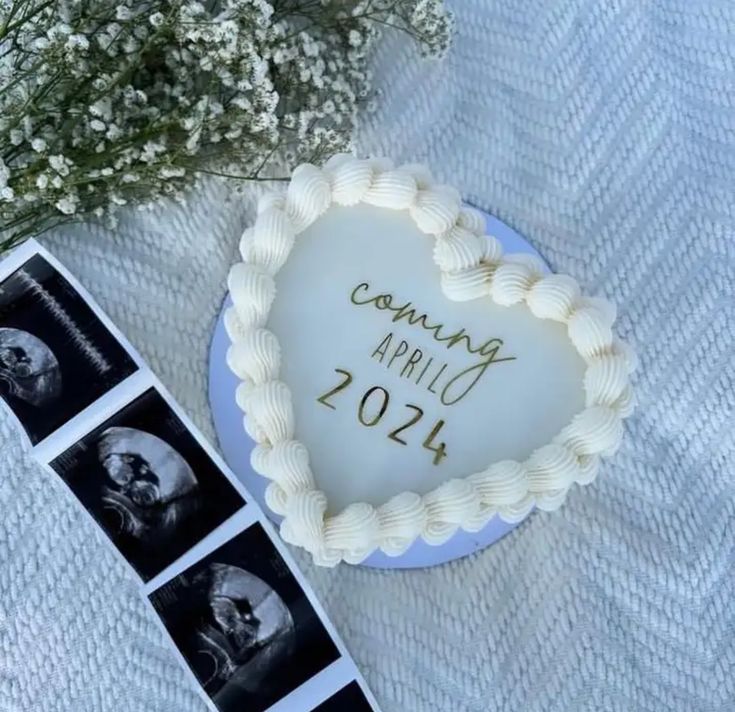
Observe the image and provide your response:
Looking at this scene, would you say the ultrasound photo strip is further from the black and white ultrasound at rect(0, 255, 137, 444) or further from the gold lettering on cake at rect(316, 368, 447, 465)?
the gold lettering on cake at rect(316, 368, 447, 465)

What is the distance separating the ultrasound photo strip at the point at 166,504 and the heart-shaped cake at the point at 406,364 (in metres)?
0.13

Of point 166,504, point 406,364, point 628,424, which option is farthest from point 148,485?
point 628,424

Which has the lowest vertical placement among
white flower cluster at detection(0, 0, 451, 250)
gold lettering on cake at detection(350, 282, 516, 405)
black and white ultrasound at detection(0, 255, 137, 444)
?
gold lettering on cake at detection(350, 282, 516, 405)

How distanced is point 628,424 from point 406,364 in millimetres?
281

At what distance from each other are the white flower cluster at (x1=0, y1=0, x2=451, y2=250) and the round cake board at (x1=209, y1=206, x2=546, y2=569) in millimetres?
161

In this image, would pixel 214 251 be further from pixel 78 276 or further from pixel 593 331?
pixel 593 331

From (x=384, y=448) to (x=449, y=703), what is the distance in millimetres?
275

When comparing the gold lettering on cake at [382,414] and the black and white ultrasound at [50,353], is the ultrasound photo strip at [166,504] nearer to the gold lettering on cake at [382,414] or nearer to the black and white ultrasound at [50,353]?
the black and white ultrasound at [50,353]

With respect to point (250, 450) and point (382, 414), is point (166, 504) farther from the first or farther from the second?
point (382, 414)

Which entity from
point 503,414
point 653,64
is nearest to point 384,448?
point 503,414

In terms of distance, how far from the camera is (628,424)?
86 cm

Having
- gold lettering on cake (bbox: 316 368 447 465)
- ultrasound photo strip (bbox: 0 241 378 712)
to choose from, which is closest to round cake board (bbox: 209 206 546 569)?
ultrasound photo strip (bbox: 0 241 378 712)

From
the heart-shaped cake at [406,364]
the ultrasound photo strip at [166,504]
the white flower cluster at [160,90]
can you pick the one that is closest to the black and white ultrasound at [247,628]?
the ultrasound photo strip at [166,504]

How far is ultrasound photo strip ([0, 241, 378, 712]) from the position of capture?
2.52 feet
